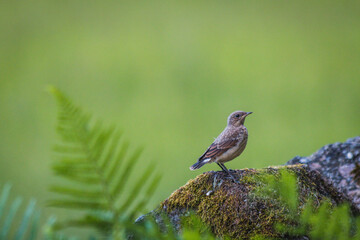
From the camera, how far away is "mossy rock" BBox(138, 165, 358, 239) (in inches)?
63.6

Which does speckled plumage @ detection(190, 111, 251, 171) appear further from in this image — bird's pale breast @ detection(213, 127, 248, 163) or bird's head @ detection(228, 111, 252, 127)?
bird's head @ detection(228, 111, 252, 127)

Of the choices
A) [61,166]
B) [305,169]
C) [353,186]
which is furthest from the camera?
[353,186]

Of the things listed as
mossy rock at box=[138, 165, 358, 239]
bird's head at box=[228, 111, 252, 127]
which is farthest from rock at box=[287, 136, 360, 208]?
bird's head at box=[228, 111, 252, 127]

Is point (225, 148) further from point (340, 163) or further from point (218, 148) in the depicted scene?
point (340, 163)

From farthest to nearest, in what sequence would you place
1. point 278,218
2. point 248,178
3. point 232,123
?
1. point 232,123
2. point 248,178
3. point 278,218

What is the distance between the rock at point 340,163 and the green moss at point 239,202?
27 centimetres

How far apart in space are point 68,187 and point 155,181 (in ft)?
0.22

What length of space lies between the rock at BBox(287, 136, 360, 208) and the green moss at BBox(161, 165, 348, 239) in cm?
27

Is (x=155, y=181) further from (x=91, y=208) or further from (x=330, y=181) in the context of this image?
(x=330, y=181)

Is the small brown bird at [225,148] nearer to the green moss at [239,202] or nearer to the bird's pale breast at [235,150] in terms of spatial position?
the bird's pale breast at [235,150]

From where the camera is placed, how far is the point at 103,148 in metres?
0.32

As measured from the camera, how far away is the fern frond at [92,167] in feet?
1.03

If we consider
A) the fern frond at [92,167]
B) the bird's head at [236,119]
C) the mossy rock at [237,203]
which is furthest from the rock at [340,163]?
the fern frond at [92,167]

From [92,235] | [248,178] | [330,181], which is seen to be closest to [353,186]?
[330,181]
